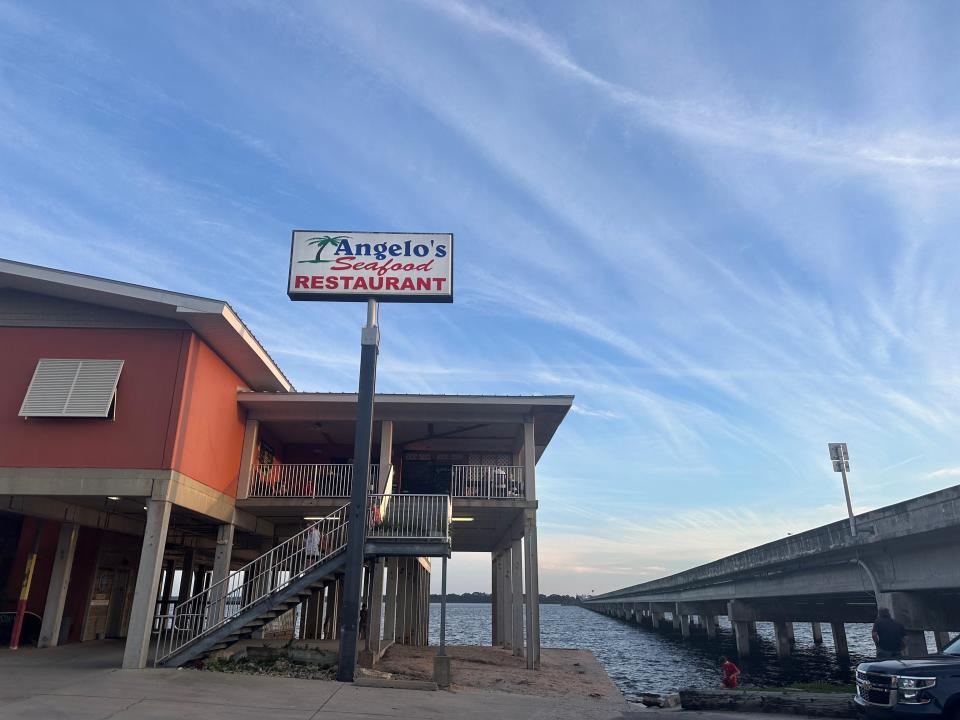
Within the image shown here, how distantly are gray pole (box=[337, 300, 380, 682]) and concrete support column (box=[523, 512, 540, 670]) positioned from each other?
19.2ft

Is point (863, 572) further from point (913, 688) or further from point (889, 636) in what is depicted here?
point (913, 688)

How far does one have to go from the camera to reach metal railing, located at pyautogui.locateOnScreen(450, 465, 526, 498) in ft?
66.8

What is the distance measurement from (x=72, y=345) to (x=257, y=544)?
1345 cm

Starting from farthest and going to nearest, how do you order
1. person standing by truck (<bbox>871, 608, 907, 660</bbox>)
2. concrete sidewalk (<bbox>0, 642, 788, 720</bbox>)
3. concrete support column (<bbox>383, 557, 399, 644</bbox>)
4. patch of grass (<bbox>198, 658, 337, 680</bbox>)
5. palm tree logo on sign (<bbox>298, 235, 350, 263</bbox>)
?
1. concrete support column (<bbox>383, 557, 399, 644</bbox>)
2. palm tree logo on sign (<bbox>298, 235, 350, 263</bbox>)
3. patch of grass (<bbox>198, 658, 337, 680</bbox>)
4. person standing by truck (<bbox>871, 608, 907, 660</bbox>)
5. concrete sidewalk (<bbox>0, 642, 788, 720</bbox>)

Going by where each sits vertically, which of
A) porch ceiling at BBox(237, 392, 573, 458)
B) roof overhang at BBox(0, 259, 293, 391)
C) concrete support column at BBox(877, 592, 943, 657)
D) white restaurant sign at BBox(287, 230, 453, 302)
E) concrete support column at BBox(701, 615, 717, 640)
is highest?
white restaurant sign at BBox(287, 230, 453, 302)

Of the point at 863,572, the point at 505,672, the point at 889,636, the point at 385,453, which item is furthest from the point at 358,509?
the point at 863,572

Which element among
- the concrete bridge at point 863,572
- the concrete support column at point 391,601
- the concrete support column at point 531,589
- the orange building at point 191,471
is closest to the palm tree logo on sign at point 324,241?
the orange building at point 191,471

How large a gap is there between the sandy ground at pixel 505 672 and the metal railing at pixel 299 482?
5320 millimetres

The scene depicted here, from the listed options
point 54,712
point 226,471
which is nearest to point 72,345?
point 226,471

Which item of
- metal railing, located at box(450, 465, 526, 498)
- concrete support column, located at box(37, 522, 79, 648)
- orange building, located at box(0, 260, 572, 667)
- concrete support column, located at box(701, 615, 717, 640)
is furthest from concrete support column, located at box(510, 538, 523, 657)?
concrete support column, located at box(701, 615, 717, 640)

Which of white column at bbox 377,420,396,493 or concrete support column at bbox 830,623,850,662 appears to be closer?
white column at bbox 377,420,396,493

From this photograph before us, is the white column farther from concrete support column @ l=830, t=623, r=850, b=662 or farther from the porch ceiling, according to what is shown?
concrete support column @ l=830, t=623, r=850, b=662

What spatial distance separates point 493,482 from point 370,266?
7747 millimetres

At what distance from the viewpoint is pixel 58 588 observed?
18.6m
